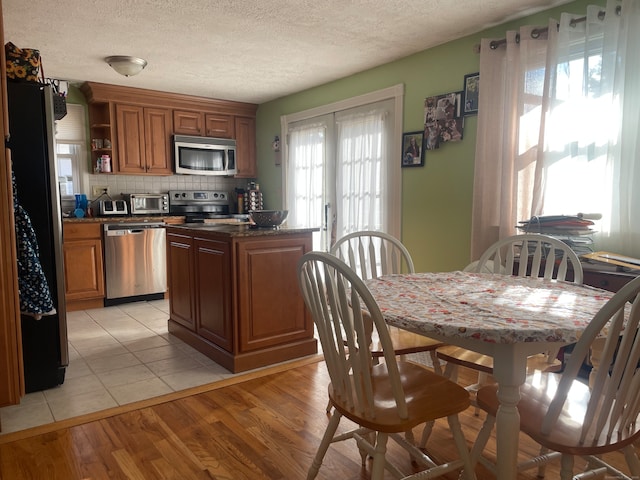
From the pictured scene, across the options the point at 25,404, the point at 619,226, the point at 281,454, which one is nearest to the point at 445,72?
the point at 619,226

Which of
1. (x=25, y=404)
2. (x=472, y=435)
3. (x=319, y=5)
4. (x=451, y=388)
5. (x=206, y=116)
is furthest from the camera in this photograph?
(x=206, y=116)

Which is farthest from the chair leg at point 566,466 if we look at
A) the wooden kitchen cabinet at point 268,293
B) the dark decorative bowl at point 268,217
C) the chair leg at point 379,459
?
the dark decorative bowl at point 268,217

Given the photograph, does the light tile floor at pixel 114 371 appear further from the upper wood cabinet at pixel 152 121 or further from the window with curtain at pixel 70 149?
the upper wood cabinet at pixel 152 121

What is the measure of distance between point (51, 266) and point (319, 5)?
2190 millimetres

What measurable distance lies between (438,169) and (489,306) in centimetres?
229

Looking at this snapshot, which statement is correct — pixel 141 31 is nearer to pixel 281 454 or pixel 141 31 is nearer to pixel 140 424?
pixel 140 424

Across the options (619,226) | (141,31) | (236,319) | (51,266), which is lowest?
(236,319)

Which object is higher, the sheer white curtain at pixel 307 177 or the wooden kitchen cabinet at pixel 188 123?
the wooden kitchen cabinet at pixel 188 123

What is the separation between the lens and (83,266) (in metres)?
4.46

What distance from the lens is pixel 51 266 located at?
8.46ft

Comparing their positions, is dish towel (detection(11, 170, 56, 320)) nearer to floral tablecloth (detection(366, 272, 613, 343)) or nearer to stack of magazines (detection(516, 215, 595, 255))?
floral tablecloth (detection(366, 272, 613, 343))

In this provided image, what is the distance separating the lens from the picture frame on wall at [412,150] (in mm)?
3670

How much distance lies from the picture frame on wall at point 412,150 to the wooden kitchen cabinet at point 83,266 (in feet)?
9.90

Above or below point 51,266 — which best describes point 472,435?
below
